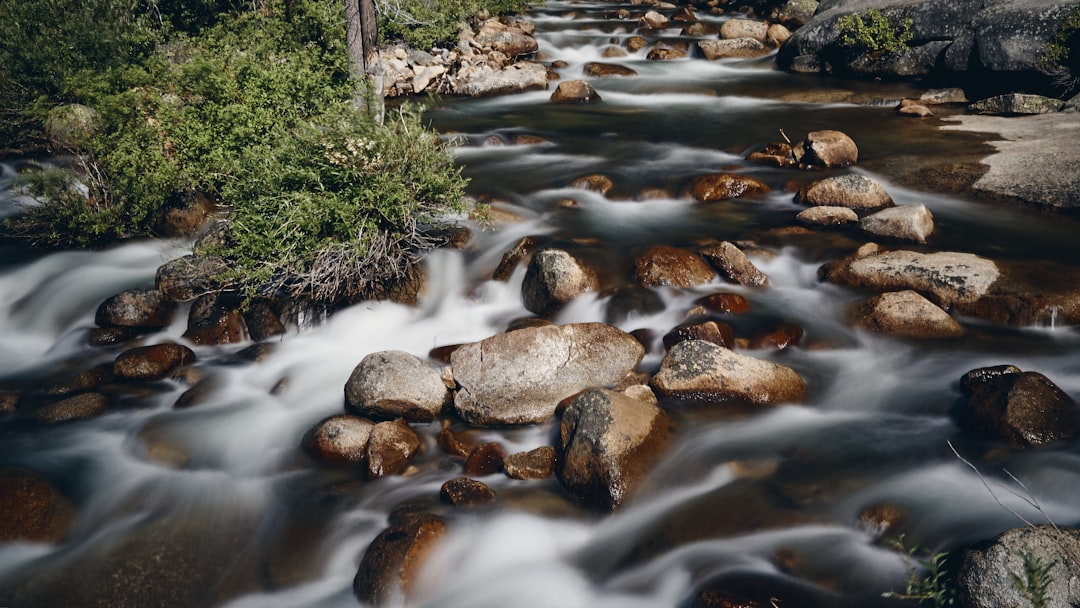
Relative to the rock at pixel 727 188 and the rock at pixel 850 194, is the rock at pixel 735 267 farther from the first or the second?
the rock at pixel 727 188

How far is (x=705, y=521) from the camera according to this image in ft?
16.9

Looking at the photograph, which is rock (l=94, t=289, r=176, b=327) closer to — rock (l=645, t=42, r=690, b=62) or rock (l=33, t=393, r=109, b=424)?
rock (l=33, t=393, r=109, b=424)

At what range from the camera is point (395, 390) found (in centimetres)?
634

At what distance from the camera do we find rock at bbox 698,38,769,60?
67.2ft

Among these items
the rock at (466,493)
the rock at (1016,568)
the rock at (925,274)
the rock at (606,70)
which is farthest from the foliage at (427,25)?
the rock at (1016,568)

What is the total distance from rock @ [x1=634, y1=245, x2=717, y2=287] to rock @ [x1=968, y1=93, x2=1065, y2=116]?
895cm

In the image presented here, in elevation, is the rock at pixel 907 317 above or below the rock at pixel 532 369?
above

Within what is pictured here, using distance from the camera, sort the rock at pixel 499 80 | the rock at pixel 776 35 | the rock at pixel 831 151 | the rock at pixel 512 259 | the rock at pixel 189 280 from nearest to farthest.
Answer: the rock at pixel 189 280 < the rock at pixel 512 259 < the rock at pixel 831 151 < the rock at pixel 499 80 < the rock at pixel 776 35

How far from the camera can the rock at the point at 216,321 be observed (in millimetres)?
7855

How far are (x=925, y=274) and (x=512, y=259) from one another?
457 cm

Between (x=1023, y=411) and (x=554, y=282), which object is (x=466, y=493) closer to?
(x=554, y=282)

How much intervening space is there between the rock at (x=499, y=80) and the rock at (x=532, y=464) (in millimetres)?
13573

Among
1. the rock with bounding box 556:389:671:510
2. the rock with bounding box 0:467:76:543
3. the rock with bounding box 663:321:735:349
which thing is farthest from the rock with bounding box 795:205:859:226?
the rock with bounding box 0:467:76:543

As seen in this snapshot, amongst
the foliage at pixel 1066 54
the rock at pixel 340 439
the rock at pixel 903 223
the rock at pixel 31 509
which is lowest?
the rock at pixel 31 509
